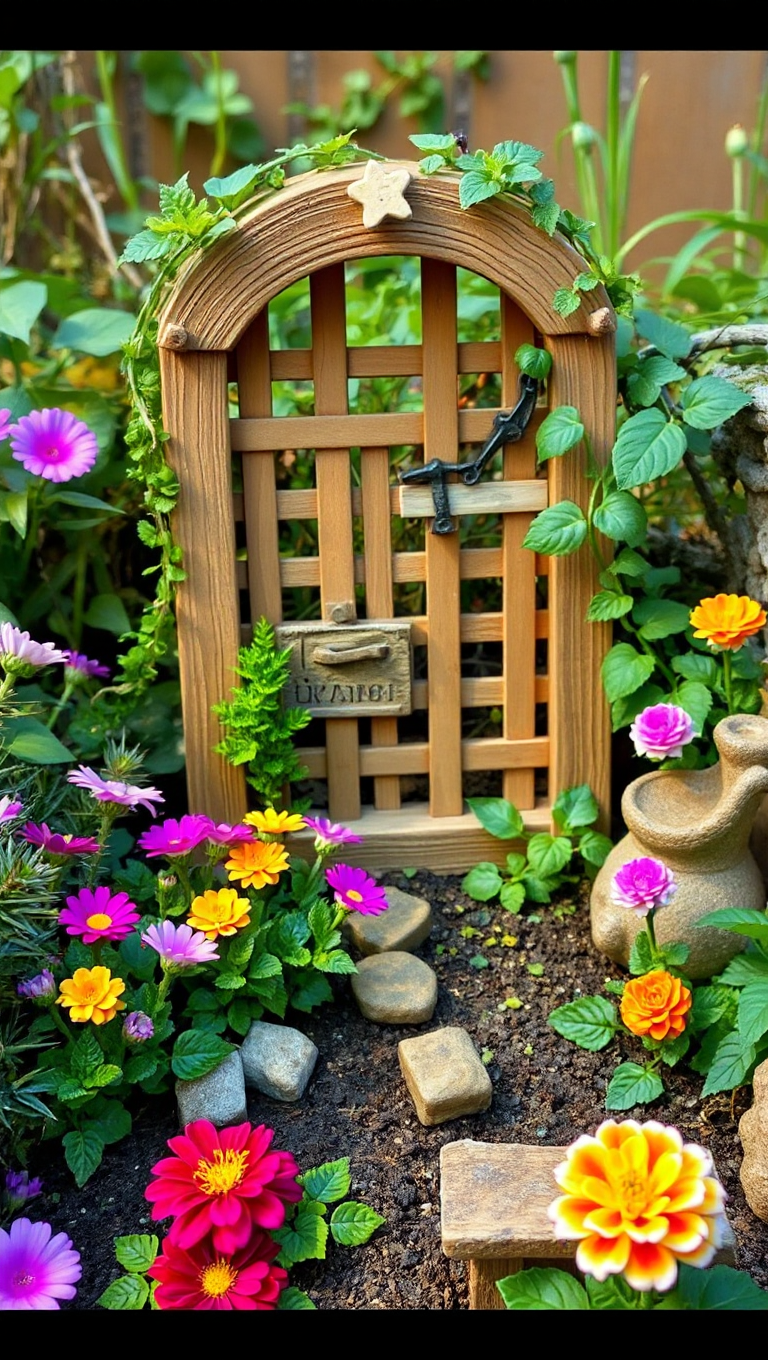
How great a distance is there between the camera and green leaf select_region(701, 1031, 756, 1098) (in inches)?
60.3

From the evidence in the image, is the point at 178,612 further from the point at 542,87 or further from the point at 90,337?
the point at 542,87

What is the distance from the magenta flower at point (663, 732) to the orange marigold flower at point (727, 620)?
0.43 ft

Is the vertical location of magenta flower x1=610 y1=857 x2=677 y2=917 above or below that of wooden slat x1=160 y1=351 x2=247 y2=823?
below

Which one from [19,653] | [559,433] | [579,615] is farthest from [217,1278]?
[559,433]

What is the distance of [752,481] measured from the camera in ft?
6.32

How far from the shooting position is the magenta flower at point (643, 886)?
156cm

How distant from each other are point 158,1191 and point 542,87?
3.29m

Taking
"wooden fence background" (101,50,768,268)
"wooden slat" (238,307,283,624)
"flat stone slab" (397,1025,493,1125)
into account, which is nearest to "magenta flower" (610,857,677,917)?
"flat stone slab" (397,1025,493,1125)

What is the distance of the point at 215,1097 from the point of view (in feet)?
5.14

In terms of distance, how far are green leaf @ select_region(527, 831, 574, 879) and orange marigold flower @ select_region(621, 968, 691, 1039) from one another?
385 mm

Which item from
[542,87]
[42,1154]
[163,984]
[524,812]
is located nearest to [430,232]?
[524,812]

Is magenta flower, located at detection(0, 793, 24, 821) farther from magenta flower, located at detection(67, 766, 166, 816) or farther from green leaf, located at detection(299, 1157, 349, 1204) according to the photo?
green leaf, located at detection(299, 1157, 349, 1204)

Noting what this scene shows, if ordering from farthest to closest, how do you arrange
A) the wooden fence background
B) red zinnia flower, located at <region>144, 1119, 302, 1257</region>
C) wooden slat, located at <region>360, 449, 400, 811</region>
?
the wooden fence background < wooden slat, located at <region>360, 449, 400, 811</region> < red zinnia flower, located at <region>144, 1119, 302, 1257</region>

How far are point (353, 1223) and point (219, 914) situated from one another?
0.45 m
